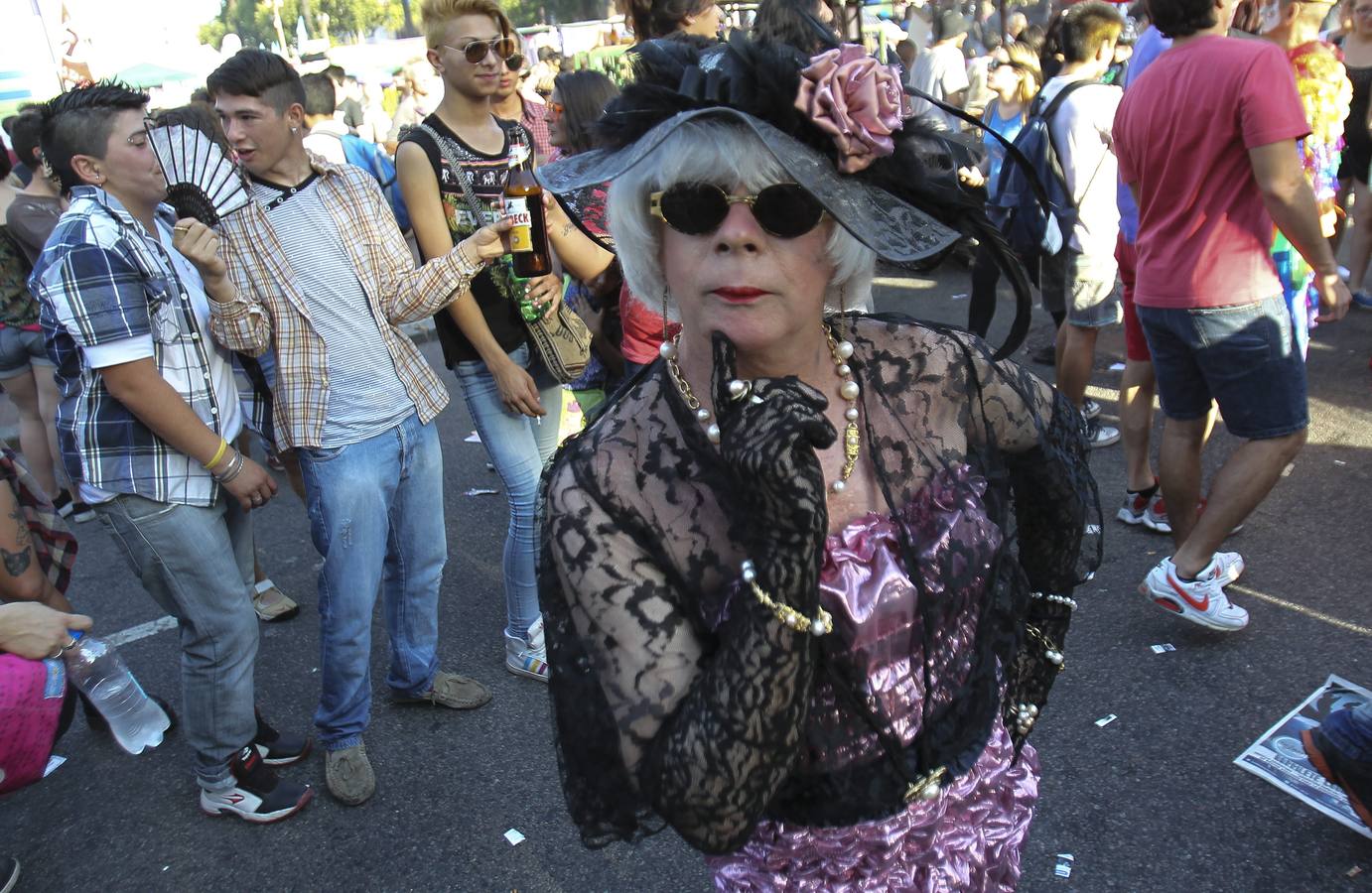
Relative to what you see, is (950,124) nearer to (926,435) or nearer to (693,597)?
(926,435)

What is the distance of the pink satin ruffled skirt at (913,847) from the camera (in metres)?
1.56

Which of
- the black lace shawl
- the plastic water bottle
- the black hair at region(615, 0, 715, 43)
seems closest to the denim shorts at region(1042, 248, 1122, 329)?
the black hair at region(615, 0, 715, 43)

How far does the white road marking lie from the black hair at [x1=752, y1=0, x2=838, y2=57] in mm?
3917

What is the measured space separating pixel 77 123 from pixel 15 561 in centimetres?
121

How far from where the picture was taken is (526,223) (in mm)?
3039

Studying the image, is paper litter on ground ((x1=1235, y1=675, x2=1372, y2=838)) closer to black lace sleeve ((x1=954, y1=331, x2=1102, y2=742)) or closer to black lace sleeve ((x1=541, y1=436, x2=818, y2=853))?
black lace sleeve ((x1=954, y1=331, x2=1102, y2=742))

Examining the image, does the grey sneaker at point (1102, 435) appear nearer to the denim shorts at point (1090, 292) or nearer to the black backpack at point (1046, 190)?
the denim shorts at point (1090, 292)

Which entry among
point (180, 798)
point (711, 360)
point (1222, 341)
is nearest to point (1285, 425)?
point (1222, 341)

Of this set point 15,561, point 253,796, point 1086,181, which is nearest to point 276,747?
point 253,796

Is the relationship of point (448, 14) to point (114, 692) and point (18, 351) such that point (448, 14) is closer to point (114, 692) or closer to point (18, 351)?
point (114, 692)

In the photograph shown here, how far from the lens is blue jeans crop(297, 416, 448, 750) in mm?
2906

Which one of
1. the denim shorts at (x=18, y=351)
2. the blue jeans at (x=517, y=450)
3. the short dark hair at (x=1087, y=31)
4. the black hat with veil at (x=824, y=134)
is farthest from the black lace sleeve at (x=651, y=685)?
the denim shorts at (x=18, y=351)

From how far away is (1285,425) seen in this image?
324cm

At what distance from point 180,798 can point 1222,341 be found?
379 cm
